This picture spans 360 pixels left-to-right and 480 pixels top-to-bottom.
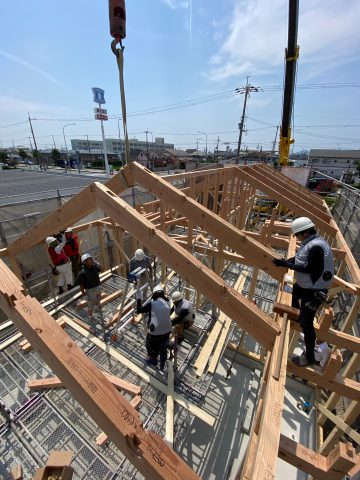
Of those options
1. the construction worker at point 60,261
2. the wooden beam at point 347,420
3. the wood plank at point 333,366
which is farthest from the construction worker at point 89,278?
the wooden beam at point 347,420

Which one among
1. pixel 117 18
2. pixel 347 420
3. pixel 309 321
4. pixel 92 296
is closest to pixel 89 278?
pixel 92 296

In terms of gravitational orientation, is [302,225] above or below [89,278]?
above

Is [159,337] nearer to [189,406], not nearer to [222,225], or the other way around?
[189,406]

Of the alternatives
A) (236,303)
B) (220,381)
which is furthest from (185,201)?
(220,381)

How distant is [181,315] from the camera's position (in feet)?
13.9

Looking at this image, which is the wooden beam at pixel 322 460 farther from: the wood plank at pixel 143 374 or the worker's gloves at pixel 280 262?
the wood plank at pixel 143 374

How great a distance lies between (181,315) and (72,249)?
361 centimetres

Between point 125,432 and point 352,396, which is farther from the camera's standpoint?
point 352,396

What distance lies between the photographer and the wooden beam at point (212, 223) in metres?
3.39

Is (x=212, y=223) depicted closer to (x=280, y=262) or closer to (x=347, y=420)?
(x=280, y=262)

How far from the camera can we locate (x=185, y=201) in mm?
3941

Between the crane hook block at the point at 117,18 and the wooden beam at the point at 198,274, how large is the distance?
198 centimetres

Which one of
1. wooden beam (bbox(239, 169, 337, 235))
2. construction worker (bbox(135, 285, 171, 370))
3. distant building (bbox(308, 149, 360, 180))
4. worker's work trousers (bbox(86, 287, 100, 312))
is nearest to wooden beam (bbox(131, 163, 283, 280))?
construction worker (bbox(135, 285, 171, 370))

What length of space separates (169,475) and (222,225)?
9.98 feet
